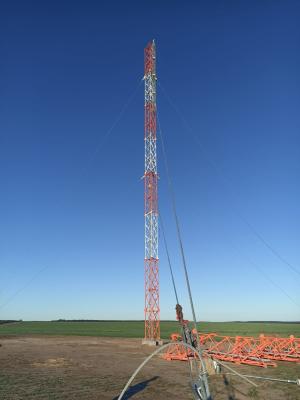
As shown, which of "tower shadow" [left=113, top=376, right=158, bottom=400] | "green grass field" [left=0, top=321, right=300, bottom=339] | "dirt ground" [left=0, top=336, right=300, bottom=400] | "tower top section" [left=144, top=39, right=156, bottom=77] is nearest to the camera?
"dirt ground" [left=0, top=336, right=300, bottom=400]

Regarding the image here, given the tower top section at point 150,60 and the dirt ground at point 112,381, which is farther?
the tower top section at point 150,60

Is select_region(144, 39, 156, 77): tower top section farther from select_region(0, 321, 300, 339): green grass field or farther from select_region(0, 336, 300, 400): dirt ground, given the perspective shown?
select_region(0, 321, 300, 339): green grass field

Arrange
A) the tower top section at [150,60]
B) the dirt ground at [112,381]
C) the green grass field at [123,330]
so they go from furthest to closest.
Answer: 1. the green grass field at [123,330]
2. the tower top section at [150,60]
3. the dirt ground at [112,381]

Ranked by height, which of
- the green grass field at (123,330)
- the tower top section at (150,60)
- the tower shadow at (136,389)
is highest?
the tower top section at (150,60)

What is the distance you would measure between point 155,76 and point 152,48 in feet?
12.8

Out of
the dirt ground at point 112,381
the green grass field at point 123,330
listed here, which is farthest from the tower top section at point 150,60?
the green grass field at point 123,330

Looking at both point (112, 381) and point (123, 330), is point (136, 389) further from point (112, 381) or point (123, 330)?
point (123, 330)

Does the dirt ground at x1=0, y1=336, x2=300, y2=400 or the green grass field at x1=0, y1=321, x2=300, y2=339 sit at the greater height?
the green grass field at x1=0, y1=321, x2=300, y2=339

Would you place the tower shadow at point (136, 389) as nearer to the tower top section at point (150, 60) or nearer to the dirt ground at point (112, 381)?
the dirt ground at point (112, 381)

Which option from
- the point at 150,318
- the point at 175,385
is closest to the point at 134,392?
the point at 175,385

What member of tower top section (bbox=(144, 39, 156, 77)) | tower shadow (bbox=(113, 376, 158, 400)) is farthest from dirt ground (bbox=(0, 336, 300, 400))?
tower top section (bbox=(144, 39, 156, 77))

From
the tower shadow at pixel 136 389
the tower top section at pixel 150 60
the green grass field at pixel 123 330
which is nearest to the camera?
the tower shadow at pixel 136 389

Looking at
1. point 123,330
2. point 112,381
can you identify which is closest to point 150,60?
point 112,381

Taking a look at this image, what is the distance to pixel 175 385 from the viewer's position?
78.9 ft
